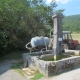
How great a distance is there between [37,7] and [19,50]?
191 inches

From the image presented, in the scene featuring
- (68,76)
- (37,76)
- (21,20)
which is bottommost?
(37,76)

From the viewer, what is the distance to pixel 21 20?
1869cm

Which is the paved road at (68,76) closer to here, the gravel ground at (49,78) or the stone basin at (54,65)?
the gravel ground at (49,78)

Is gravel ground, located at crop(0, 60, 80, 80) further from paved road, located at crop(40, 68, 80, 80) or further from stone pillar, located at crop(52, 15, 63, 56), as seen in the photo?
stone pillar, located at crop(52, 15, 63, 56)

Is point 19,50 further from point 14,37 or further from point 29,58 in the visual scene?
point 29,58

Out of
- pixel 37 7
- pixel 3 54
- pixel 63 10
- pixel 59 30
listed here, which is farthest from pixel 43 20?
pixel 59 30

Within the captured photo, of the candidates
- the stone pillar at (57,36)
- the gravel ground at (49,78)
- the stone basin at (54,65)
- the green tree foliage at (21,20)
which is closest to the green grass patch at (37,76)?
the stone basin at (54,65)

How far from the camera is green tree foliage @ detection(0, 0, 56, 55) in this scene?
17969 millimetres

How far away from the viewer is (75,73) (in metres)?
8.91

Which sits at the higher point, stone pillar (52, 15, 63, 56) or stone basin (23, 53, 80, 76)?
stone pillar (52, 15, 63, 56)

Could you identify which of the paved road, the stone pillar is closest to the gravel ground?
the paved road

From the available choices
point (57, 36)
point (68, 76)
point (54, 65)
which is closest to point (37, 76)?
point (54, 65)

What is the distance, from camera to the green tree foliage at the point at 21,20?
59.0 feet

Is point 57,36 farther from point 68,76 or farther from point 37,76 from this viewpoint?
point 68,76
